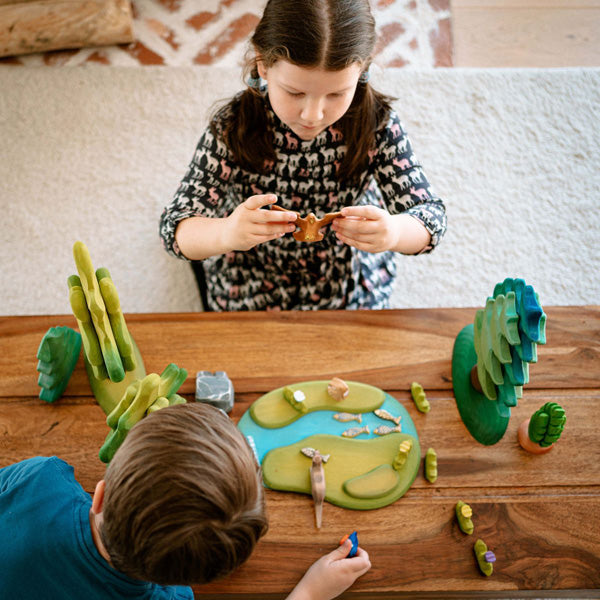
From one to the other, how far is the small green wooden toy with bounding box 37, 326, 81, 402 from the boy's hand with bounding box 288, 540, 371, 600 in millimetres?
468

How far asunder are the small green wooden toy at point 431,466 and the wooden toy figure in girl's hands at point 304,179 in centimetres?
35

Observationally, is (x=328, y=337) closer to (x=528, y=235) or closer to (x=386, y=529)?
(x=386, y=529)

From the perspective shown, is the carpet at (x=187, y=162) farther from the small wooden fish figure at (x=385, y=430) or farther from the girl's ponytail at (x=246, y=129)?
the small wooden fish figure at (x=385, y=430)

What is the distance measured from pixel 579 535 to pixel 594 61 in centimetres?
178

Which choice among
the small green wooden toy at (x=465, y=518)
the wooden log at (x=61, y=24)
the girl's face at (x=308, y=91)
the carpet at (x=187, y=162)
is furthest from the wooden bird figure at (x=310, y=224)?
the wooden log at (x=61, y=24)

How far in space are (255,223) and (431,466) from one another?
0.46 meters

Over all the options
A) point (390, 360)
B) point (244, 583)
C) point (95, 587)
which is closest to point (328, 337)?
point (390, 360)

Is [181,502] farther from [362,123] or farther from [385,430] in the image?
[362,123]

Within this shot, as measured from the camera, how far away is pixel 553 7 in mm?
2082

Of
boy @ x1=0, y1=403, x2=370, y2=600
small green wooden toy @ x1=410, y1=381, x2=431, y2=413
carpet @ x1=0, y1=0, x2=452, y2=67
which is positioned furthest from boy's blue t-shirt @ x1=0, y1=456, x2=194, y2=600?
carpet @ x1=0, y1=0, x2=452, y2=67

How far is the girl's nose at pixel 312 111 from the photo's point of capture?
2.81ft

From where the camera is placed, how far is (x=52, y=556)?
27.6 inches

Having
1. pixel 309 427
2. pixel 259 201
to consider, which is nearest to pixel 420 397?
pixel 309 427

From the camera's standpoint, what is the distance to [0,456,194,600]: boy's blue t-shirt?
0.70 meters
